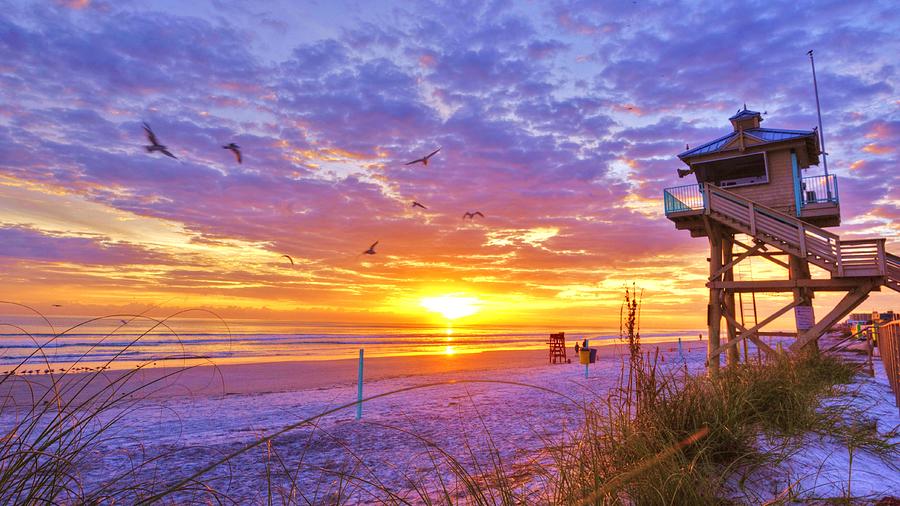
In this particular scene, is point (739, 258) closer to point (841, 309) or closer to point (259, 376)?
point (841, 309)

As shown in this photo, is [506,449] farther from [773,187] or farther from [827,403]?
[773,187]

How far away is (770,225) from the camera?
49.1 ft

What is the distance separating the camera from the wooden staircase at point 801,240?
13109 mm

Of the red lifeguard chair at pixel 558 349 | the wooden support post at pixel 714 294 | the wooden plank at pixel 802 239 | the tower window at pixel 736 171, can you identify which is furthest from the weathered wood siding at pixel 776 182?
the red lifeguard chair at pixel 558 349

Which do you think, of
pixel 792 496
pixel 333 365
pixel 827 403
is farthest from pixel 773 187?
pixel 333 365

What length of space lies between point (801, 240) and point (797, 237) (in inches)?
11.4

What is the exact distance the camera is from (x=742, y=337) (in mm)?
14719

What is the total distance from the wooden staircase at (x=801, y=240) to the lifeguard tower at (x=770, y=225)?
0.02m

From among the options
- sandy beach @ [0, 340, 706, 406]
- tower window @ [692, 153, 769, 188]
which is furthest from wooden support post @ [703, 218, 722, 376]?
sandy beach @ [0, 340, 706, 406]

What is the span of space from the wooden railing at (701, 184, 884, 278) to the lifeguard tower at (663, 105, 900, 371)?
0.07ft

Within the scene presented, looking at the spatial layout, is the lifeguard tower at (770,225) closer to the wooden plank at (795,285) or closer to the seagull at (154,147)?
the wooden plank at (795,285)

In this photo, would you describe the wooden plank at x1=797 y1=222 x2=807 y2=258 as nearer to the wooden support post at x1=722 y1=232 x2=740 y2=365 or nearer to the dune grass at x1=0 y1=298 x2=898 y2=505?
the wooden support post at x1=722 y1=232 x2=740 y2=365

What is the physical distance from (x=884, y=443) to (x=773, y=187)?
1329 centimetres

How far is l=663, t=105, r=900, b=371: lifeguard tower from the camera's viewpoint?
44.2 ft
